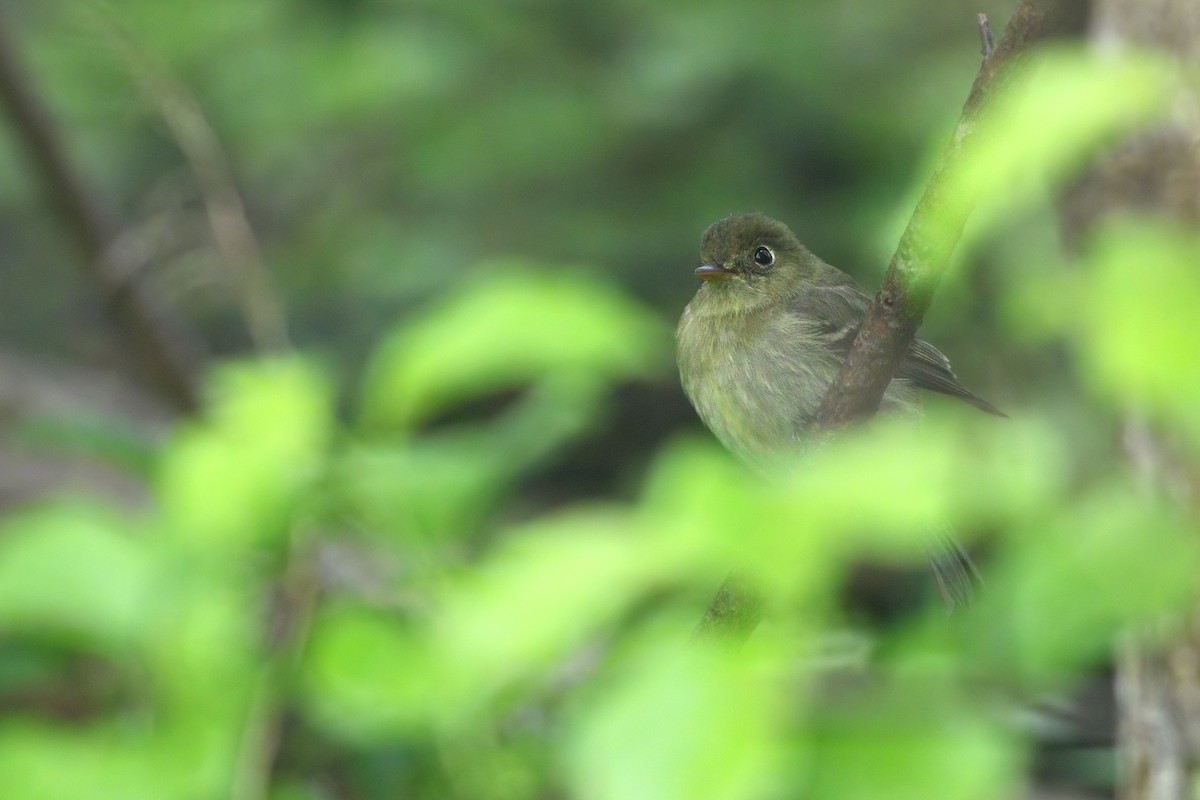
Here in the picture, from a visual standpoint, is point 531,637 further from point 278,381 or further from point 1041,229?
point 1041,229

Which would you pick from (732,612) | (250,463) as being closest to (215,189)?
(250,463)

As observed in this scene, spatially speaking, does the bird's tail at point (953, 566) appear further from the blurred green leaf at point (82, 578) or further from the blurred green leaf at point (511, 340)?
the blurred green leaf at point (82, 578)

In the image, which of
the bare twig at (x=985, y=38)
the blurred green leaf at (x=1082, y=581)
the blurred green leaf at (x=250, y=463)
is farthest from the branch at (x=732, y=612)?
the blurred green leaf at (x=250, y=463)

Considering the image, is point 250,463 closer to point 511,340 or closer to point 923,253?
point 511,340

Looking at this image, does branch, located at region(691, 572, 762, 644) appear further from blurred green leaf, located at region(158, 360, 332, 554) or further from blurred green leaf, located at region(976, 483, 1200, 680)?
blurred green leaf, located at region(158, 360, 332, 554)

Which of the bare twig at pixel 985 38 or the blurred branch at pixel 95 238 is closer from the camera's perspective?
the bare twig at pixel 985 38

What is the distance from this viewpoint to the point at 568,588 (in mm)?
1400

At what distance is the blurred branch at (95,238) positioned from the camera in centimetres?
458

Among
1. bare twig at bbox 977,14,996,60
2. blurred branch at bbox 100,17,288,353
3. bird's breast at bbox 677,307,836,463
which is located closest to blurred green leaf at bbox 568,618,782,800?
bare twig at bbox 977,14,996,60

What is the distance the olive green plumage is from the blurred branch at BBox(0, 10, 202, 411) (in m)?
2.01

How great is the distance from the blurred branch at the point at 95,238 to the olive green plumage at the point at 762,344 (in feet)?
6.61

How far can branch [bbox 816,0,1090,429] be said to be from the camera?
1437 mm

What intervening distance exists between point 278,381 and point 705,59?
10.8 feet

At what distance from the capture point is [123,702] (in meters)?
3.28
